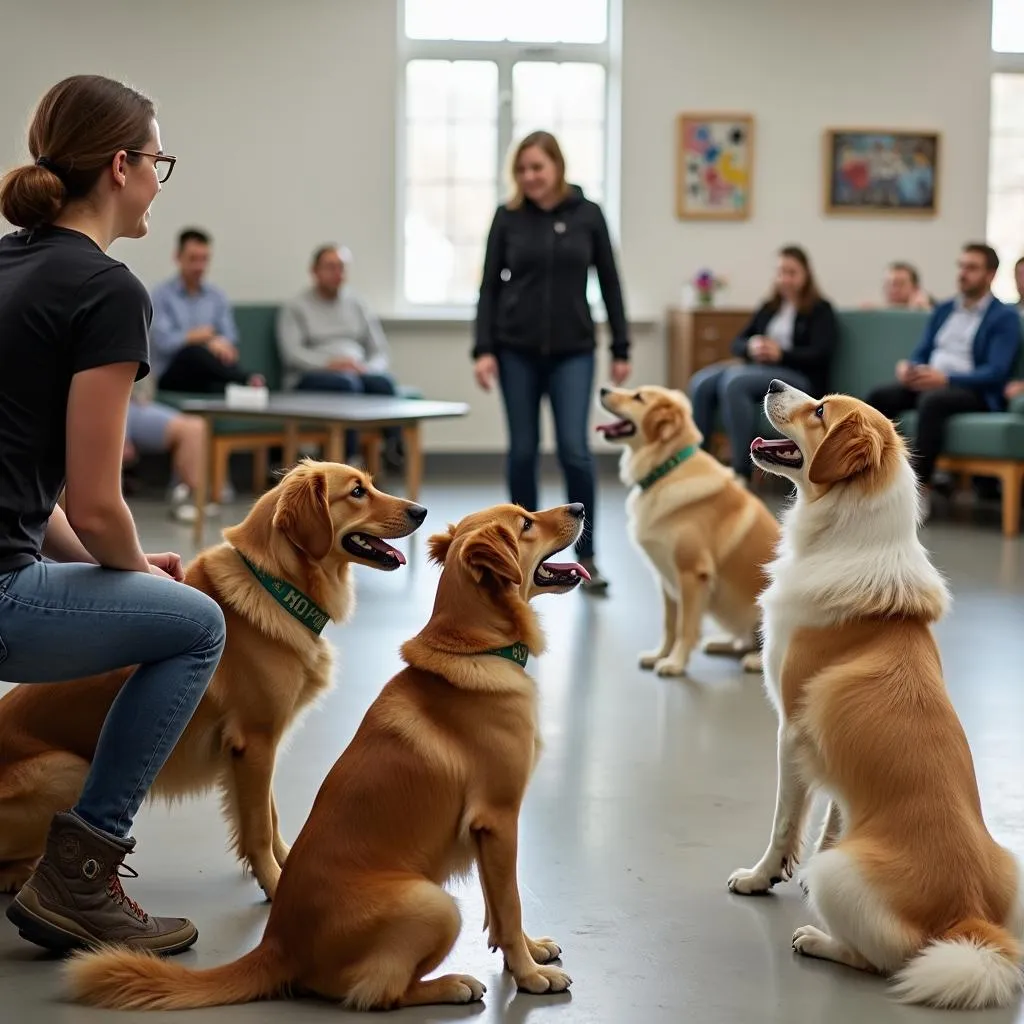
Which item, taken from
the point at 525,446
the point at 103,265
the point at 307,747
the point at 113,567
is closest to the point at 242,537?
the point at 113,567

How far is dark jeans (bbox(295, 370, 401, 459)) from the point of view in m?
8.30

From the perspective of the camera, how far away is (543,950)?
225 centimetres

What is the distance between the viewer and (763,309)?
8.09 m

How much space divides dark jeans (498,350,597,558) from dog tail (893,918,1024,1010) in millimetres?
3465

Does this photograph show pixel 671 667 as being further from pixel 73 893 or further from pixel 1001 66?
pixel 1001 66

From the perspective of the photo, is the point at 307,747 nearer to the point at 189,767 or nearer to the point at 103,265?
the point at 189,767

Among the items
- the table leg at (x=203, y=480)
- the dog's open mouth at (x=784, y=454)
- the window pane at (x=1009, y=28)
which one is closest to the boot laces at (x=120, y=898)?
the dog's open mouth at (x=784, y=454)

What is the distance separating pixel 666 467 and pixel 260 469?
4051mm

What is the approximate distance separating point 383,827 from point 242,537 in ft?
2.31

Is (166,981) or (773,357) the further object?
(773,357)

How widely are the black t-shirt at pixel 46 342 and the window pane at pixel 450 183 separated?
24.5 ft

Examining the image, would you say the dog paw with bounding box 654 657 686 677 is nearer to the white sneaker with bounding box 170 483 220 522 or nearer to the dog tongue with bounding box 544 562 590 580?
the dog tongue with bounding box 544 562 590 580

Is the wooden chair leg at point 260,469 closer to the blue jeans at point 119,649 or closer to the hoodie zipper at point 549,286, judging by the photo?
the hoodie zipper at point 549,286

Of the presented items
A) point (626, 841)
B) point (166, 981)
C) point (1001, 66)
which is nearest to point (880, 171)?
point (1001, 66)
